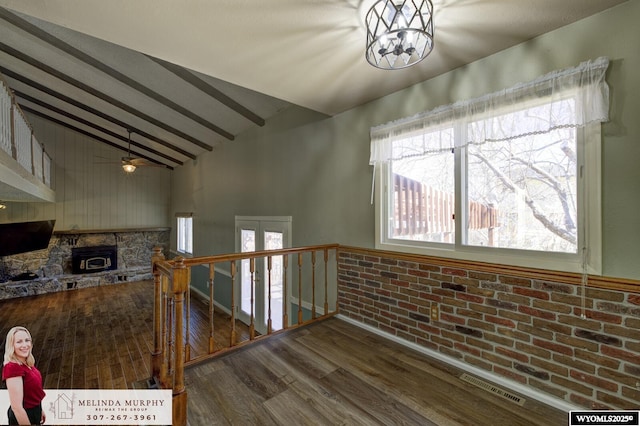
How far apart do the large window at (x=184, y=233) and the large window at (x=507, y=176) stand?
21.2ft

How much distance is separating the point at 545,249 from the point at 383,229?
1308mm

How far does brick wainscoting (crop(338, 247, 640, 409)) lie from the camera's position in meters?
1.53

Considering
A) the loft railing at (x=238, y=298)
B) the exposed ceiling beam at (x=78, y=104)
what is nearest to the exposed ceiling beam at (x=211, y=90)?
the loft railing at (x=238, y=298)

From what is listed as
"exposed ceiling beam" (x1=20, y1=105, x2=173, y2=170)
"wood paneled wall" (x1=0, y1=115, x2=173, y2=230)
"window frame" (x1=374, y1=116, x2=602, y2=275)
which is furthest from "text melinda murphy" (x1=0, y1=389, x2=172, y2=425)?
"exposed ceiling beam" (x1=20, y1=105, x2=173, y2=170)

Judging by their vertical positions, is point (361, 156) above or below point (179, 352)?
above

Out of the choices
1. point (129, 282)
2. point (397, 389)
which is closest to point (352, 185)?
point (397, 389)

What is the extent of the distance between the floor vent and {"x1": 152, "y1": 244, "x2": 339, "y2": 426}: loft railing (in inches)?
58.0

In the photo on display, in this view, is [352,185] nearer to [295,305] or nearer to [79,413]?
[295,305]

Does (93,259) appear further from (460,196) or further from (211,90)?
(460,196)

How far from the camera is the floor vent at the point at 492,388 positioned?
1790 millimetres

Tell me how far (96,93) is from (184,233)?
13.9 feet

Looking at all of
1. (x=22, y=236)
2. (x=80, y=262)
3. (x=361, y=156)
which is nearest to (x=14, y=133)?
(x=22, y=236)

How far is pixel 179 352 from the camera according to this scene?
5.44 ft

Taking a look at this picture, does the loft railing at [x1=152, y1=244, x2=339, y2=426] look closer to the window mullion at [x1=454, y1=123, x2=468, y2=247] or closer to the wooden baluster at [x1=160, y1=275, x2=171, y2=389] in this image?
the wooden baluster at [x1=160, y1=275, x2=171, y2=389]
